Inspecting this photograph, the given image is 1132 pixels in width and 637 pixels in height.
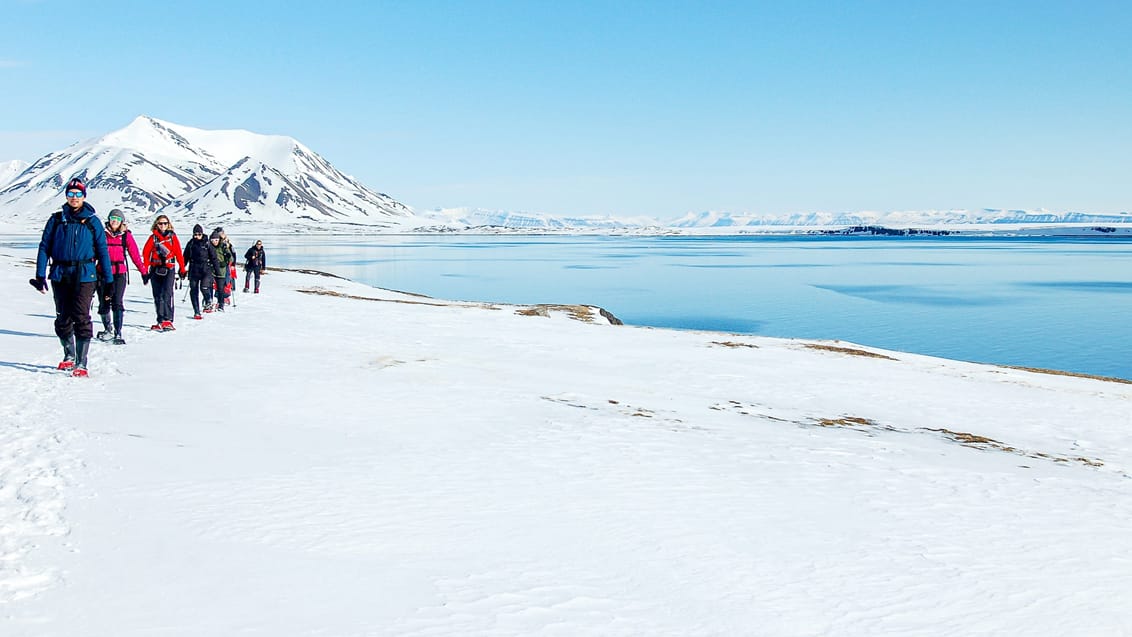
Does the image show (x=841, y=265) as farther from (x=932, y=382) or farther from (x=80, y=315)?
(x=80, y=315)

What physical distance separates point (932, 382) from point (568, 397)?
10.2 metres

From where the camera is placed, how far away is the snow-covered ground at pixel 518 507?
17.0 feet

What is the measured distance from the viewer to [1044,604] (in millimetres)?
5715

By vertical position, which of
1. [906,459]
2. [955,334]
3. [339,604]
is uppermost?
[339,604]

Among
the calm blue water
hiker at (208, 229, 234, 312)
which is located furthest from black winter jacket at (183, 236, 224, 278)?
the calm blue water

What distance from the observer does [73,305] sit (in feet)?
37.4

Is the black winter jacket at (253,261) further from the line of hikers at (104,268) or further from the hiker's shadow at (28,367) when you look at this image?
the hiker's shadow at (28,367)

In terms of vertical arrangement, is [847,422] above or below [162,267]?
below

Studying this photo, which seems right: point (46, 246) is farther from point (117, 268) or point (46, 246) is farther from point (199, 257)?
point (199, 257)

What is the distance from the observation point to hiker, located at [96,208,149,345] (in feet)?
49.1

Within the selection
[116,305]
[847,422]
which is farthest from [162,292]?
[847,422]

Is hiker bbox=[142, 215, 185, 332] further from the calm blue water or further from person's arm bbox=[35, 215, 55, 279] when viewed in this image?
the calm blue water

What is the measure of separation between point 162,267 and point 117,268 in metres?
2.17

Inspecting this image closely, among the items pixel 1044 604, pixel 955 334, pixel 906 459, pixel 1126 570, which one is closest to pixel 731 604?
pixel 1044 604
